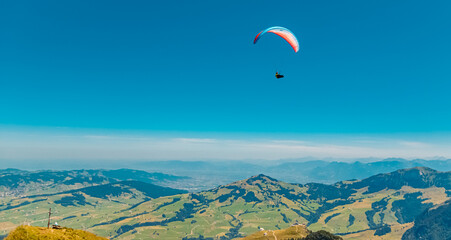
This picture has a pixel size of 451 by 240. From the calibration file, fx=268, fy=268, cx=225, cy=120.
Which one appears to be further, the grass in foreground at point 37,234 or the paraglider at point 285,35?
the paraglider at point 285,35

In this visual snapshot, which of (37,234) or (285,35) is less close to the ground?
(285,35)

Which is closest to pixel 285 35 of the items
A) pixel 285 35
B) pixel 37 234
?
pixel 285 35

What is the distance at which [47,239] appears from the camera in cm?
6594

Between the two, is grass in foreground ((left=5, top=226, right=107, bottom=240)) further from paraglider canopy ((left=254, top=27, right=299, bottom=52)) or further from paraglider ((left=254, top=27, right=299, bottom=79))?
paraglider canopy ((left=254, top=27, right=299, bottom=52))

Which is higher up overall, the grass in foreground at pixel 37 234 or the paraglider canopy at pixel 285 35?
the paraglider canopy at pixel 285 35

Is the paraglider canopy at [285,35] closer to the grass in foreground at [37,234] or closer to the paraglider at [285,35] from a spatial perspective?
the paraglider at [285,35]

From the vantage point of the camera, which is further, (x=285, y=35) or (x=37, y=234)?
(x=285, y=35)

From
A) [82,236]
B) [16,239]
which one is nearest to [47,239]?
[16,239]

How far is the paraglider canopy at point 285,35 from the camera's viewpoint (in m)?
98.7

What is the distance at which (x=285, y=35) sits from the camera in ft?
334

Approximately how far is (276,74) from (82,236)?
8241 cm

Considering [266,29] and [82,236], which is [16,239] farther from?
[266,29]

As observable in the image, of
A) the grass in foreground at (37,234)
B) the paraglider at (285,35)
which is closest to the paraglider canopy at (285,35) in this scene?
the paraglider at (285,35)

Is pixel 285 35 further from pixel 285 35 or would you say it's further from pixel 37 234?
pixel 37 234
